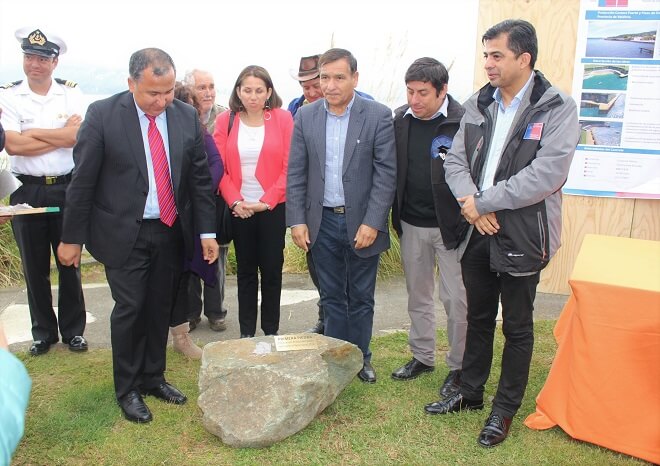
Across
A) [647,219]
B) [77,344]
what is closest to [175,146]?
[77,344]

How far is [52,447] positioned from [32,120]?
2.23 metres

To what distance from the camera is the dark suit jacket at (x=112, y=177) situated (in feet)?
11.2

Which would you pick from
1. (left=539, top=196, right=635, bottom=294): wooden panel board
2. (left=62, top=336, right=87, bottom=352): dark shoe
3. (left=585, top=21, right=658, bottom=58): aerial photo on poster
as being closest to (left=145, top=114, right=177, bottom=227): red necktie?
(left=62, top=336, right=87, bottom=352): dark shoe

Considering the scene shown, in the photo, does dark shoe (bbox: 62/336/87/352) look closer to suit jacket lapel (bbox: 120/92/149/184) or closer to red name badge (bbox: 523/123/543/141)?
suit jacket lapel (bbox: 120/92/149/184)

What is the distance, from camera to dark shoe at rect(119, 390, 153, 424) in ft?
11.8

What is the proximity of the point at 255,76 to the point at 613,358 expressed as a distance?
111 inches

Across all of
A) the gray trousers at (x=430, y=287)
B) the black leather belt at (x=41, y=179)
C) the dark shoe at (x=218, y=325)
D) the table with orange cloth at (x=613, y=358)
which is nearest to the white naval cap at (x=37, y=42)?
the black leather belt at (x=41, y=179)

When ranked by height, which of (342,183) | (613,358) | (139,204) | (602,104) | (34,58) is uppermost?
(34,58)

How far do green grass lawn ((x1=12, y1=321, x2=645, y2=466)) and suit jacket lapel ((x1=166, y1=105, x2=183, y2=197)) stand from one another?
1355 millimetres

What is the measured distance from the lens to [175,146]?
357 cm

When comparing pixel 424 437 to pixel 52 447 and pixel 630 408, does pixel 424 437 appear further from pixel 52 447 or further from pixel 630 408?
pixel 52 447

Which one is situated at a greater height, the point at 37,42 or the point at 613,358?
the point at 37,42

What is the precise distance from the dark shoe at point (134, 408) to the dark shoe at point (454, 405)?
1631 mm

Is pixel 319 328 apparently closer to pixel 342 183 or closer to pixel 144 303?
pixel 342 183
